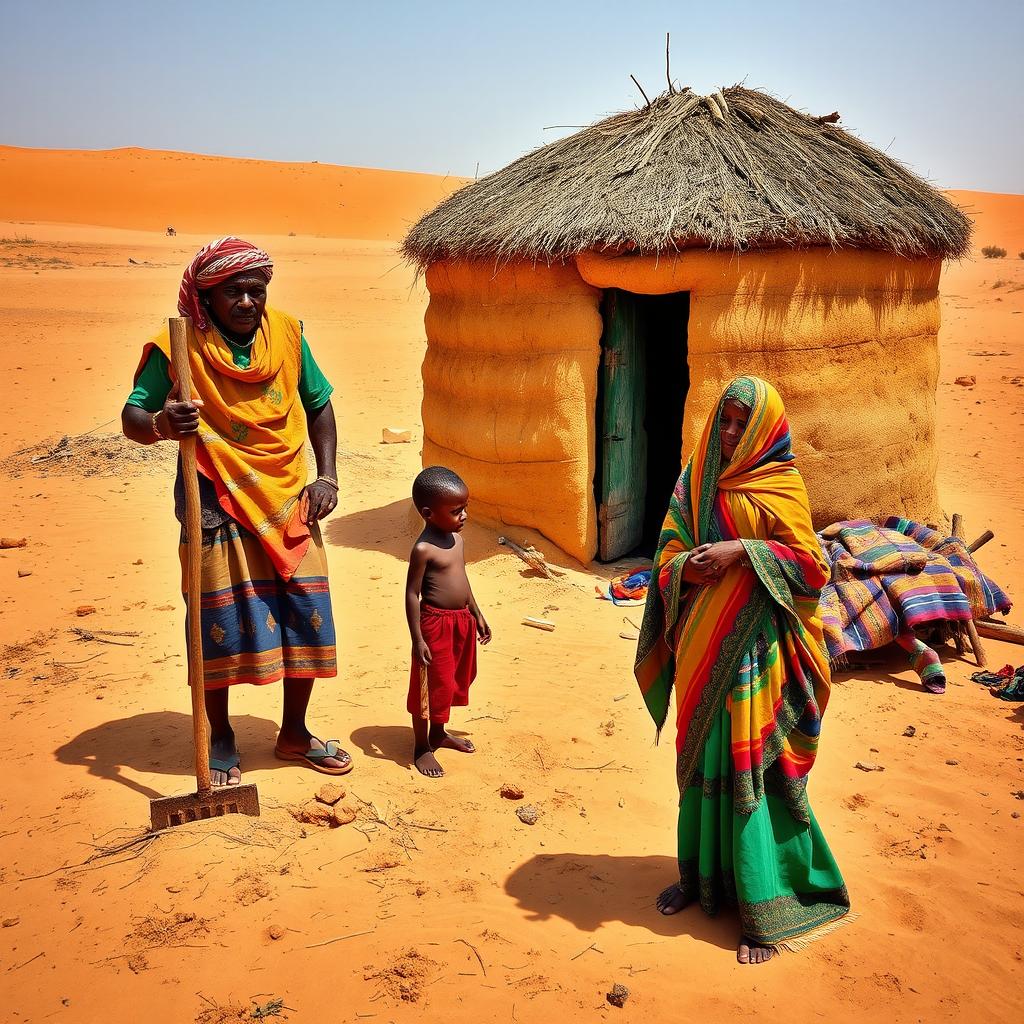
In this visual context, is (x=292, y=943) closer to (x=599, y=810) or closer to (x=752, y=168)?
(x=599, y=810)

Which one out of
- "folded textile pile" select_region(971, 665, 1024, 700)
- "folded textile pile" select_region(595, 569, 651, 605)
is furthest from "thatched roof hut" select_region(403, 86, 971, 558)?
"folded textile pile" select_region(971, 665, 1024, 700)

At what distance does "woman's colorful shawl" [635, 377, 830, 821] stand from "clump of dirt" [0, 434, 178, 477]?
293 inches

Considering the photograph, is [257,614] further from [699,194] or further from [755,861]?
[699,194]

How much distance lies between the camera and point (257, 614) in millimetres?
3564

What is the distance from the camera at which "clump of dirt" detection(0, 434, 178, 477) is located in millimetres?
8938

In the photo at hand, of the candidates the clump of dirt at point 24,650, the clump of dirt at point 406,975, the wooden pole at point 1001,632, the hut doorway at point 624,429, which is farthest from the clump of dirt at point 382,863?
the wooden pole at point 1001,632

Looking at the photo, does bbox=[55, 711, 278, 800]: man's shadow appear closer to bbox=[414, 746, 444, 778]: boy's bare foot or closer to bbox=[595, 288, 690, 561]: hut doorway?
bbox=[414, 746, 444, 778]: boy's bare foot

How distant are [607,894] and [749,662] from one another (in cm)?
109

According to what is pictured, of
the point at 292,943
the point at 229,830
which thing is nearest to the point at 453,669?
the point at 229,830

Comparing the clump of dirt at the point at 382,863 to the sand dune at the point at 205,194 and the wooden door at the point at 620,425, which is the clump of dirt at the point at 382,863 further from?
the sand dune at the point at 205,194

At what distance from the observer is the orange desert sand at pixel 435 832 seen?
106 inches

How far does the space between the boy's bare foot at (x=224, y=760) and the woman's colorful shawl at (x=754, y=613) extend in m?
1.86

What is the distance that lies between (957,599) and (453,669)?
320cm

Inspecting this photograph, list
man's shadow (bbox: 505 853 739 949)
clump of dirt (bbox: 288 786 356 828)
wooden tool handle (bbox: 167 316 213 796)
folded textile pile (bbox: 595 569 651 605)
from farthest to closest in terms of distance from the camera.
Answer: folded textile pile (bbox: 595 569 651 605) → clump of dirt (bbox: 288 786 356 828) → wooden tool handle (bbox: 167 316 213 796) → man's shadow (bbox: 505 853 739 949)
